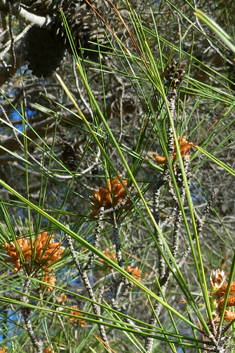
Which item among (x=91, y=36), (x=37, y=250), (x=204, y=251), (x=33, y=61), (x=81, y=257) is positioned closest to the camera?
(x=37, y=250)

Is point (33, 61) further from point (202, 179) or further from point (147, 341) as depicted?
point (147, 341)

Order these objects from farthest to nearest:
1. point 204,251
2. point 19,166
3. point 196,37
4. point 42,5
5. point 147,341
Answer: point 204,251 → point 196,37 → point 19,166 → point 42,5 → point 147,341

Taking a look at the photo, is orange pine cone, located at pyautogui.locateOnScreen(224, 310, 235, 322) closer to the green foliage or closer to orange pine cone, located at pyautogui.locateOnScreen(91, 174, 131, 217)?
the green foliage

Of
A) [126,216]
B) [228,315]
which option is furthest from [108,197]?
[228,315]

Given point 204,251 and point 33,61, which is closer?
point 33,61

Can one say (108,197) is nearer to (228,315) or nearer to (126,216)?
(126,216)

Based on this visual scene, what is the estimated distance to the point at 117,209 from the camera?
61cm

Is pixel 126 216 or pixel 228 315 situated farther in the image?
pixel 126 216

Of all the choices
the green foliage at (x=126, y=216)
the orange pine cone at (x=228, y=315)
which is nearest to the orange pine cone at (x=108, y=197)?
the green foliage at (x=126, y=216)

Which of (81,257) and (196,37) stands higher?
(196,37)

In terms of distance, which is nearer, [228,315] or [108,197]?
[228,315]

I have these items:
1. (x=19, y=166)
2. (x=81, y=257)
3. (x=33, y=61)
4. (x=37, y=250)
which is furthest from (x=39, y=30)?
(x=37, y=250)

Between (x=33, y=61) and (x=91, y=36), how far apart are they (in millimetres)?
321

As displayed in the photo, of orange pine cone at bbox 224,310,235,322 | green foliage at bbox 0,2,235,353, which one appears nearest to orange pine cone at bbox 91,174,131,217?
green foliage at bbox 0,2,235,353
